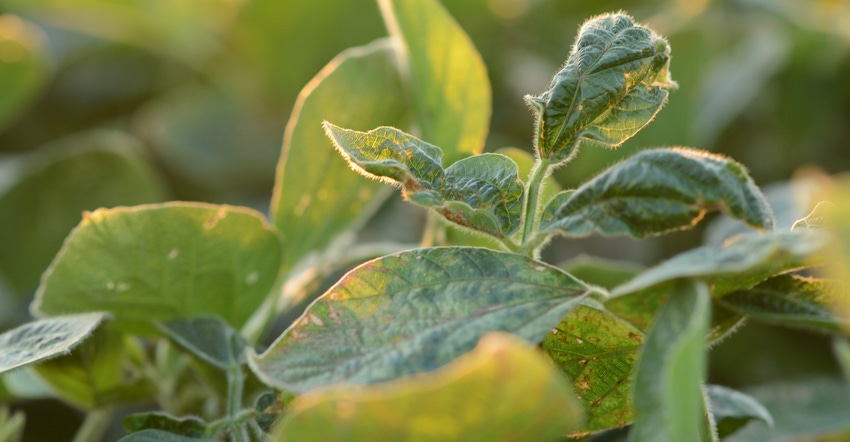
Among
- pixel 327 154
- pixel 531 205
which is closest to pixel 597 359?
pixel 531 205

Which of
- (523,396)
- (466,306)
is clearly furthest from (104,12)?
(523,396)

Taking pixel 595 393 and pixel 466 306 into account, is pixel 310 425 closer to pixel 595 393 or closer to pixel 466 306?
pixel 466 306

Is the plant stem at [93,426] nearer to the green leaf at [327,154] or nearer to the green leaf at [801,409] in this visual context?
the green leaf at [327,154]

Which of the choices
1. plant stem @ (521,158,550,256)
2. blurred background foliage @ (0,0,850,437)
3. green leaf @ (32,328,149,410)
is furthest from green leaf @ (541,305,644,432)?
blurred background foliage @ (0,0,850,437)

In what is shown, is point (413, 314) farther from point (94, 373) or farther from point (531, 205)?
point (94, 373)

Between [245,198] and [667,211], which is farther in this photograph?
[245,198]

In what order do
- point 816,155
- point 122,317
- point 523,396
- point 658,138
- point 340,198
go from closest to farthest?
point 523,396 < point 122,317 < point 340,198 < point 658,138 < point 816,155

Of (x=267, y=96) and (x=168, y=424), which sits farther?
(x=267, y=96)
